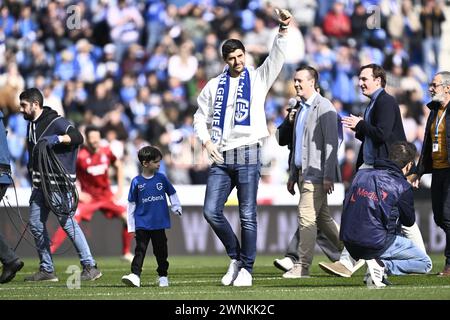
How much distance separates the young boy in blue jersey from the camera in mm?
12305

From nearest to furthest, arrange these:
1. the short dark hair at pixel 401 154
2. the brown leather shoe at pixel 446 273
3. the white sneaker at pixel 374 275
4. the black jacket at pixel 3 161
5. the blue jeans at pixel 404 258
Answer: the white sneaker at pixel 374 275 → the short dark hair at pixel 401 154 → the blue jeans at pixel 404 258 → the brown leather shoe at pixel 446 273 → the black jacket at pixel 3 161

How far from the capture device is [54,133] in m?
13.9

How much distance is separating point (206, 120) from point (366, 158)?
1897mm

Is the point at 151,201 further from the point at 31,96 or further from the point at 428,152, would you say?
the point at 428,152

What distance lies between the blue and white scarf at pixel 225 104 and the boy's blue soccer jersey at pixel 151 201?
70cm

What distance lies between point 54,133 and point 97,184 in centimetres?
483

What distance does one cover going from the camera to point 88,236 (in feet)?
66.7

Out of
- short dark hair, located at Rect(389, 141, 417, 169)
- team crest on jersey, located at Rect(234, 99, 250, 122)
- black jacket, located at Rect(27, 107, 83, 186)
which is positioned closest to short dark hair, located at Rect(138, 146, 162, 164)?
team crest on jersey, located at Rect(234, 99, 250, 122)

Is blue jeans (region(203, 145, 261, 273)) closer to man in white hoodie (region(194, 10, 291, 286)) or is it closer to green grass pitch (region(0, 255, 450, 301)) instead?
man in white hoodie (region(194, 10, 291, 286))

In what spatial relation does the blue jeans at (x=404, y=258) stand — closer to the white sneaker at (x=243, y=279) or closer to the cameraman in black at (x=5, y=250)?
the white sneaker at (x=243, y=279)

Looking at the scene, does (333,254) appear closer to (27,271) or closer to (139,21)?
(27,271)

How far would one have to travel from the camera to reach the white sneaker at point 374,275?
37.5ft

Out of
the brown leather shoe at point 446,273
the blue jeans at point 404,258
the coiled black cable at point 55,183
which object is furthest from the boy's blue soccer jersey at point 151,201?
the brown leather shoe at point 446,273

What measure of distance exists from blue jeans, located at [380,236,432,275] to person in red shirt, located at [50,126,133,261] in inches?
247
